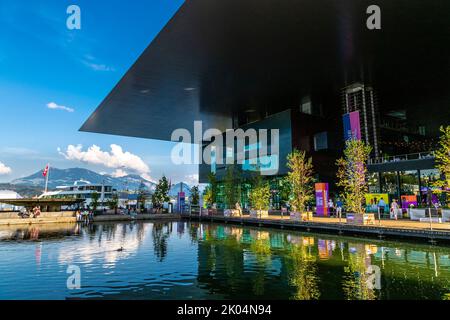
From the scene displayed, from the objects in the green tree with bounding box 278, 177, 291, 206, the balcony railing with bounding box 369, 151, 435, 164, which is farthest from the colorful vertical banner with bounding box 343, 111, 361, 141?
the green tree with bounding box 278, 177, 291, 206

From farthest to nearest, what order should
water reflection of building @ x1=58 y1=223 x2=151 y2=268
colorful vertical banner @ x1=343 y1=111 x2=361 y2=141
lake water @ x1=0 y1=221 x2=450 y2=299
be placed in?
colorful vertical banner @ x1=343 y1=111 x2=361 y2=141, water reflection of building @ x1=58 y1=223 x2=151 y2=268, lake water @ x1=0 y1=221 x2=450 y2=299

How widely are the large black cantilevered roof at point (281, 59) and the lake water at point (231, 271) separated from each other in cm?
1515

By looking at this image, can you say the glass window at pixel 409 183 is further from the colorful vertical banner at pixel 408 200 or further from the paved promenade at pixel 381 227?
the paved promenade at pixel 381 227

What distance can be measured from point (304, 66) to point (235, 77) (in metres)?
7.07

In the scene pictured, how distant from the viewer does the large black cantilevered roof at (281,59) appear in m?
20.8

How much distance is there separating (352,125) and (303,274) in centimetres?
2846

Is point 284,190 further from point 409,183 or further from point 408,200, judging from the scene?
point 409,183

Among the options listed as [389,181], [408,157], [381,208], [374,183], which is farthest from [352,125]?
[381,208]

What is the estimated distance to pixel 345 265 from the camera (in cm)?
1293

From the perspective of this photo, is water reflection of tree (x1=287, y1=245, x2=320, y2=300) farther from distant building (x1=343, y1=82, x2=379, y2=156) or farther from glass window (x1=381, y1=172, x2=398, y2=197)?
glass window (x1=381, y1=172, x2=398, y2=197)

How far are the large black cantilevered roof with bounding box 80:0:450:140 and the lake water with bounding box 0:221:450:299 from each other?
15147 mm

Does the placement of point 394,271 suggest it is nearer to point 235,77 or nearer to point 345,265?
point 345,265

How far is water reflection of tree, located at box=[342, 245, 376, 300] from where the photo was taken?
896 centimetres
